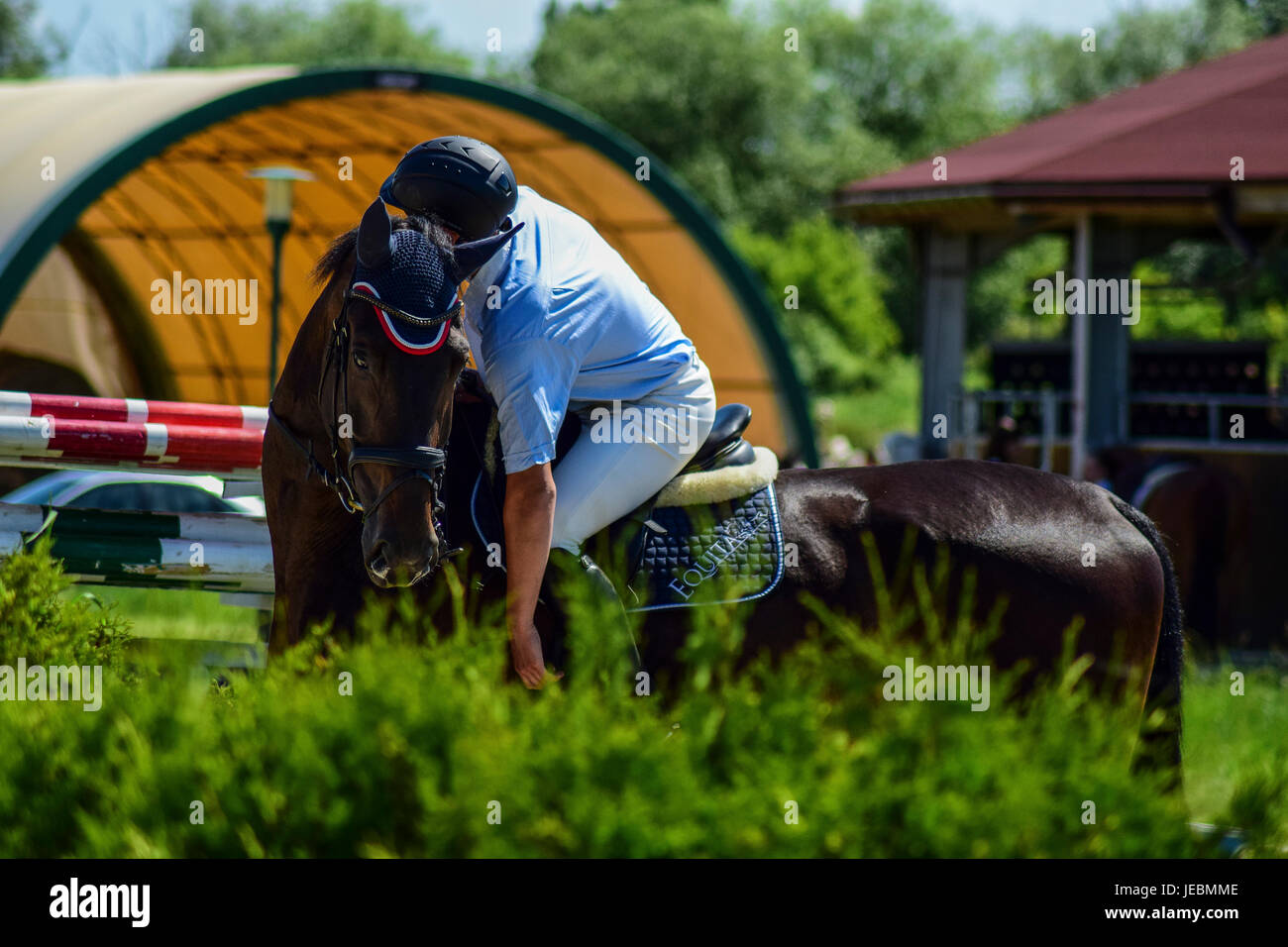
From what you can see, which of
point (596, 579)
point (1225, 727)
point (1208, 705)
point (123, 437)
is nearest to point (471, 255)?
point (596, 579)

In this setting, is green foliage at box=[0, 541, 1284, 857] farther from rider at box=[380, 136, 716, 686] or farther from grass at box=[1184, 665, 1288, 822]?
grass at box=[1184, 665, 1288, 822]

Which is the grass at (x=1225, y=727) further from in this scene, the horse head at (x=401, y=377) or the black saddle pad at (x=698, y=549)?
the horse head at (x=401, y=377)

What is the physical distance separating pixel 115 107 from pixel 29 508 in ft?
24.0

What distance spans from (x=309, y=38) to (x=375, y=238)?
56624 millimetres

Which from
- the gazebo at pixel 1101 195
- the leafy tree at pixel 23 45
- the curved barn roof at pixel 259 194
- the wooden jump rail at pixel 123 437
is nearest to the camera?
the wooden jump rail at pixel 123 437

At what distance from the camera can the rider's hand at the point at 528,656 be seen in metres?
3.74

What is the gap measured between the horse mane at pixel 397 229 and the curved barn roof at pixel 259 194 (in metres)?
6.64

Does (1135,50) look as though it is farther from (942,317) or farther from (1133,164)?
(1133,164)

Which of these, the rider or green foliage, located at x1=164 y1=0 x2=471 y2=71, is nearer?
the rider

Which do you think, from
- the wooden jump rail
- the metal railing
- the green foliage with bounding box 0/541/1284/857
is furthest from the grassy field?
the metal railing

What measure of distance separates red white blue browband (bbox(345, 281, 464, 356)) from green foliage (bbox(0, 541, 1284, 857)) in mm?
847

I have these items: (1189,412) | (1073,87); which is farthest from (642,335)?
(1073,87)

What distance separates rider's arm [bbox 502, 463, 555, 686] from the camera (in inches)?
146

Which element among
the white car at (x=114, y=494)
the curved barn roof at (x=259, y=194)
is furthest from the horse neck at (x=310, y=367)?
the curved barn roof at (x=259, y=194)
